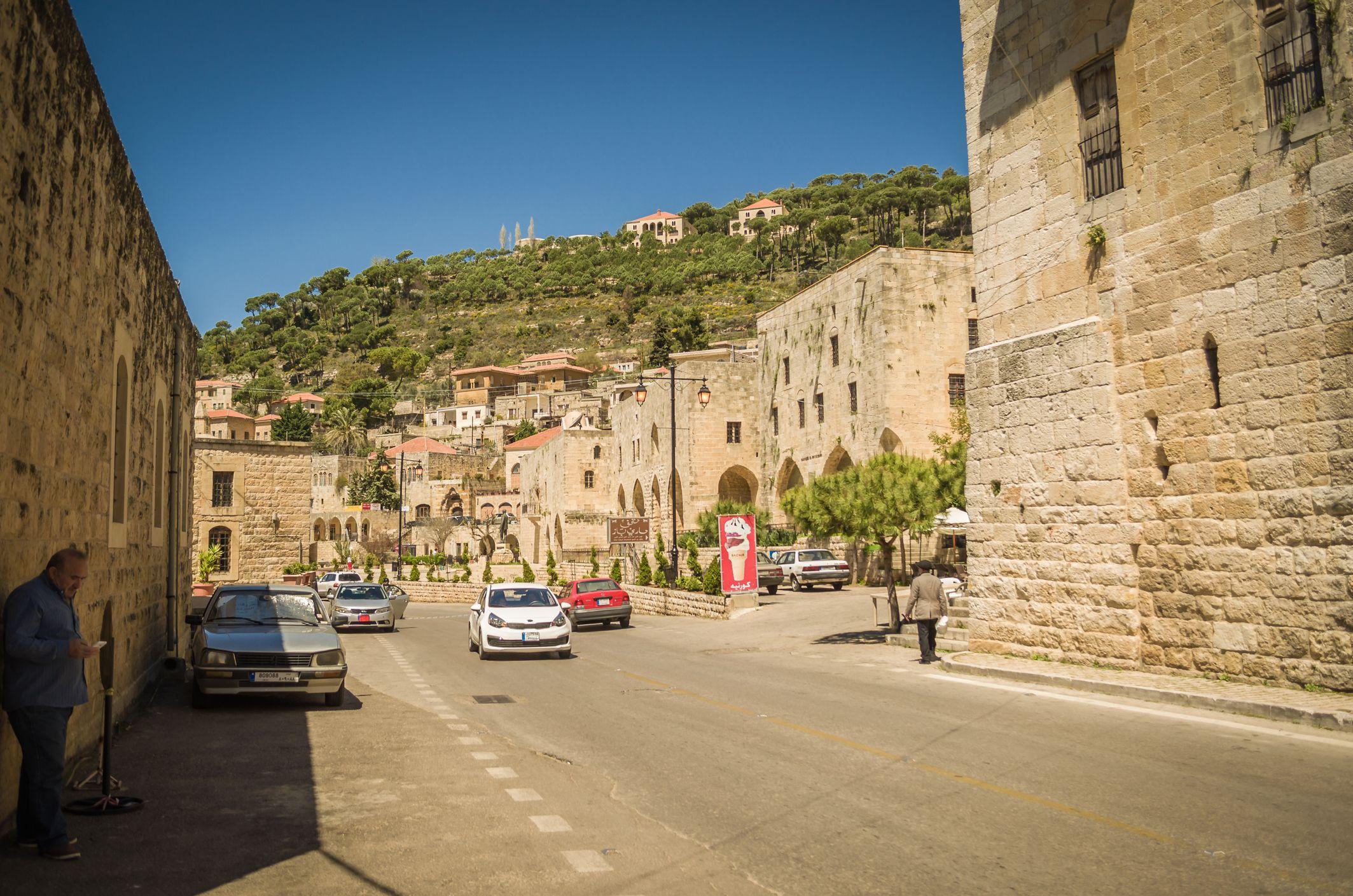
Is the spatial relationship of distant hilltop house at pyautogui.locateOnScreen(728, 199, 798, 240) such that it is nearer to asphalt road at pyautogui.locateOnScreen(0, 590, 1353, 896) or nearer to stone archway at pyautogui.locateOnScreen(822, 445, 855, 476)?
stone archway at pyautogui.locateOnScreen(822, 445, 855, 476)

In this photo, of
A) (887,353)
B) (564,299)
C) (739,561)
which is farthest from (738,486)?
(564,299)

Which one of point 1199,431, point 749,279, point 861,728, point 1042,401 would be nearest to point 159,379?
point 861,728

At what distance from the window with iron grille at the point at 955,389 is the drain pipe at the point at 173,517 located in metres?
33.1

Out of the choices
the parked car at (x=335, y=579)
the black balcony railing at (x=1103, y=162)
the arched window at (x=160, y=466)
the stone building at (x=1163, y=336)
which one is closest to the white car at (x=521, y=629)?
the arched window at (x=160, y=466)

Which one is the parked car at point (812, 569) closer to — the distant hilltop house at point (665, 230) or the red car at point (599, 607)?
the red car at point (599, 607)

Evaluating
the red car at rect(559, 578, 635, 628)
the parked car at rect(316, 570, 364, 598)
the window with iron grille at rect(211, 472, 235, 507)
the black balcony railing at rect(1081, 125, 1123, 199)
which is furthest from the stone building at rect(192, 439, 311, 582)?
the black balcony railing at rect(1081, 125, 1123, 199)

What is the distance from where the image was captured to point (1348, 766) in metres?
7.78

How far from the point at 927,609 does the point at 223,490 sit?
30.4 m

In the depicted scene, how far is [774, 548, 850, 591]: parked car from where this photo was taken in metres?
37.3

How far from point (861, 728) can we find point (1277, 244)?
709 cm

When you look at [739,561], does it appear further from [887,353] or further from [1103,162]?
[1103,162]

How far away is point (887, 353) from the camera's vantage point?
42.0 m

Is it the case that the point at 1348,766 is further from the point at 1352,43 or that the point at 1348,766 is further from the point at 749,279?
the point at 749,279

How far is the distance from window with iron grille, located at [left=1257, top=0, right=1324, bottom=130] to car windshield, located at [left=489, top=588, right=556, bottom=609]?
1523 centimetres
